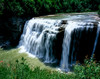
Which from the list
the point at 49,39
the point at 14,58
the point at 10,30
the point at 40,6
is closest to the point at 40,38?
the point at 49,39

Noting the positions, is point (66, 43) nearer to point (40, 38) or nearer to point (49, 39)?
point (49, 39)

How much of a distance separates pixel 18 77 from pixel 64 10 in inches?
728

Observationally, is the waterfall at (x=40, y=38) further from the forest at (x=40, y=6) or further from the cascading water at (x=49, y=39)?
the forest at (x=40, y=6)

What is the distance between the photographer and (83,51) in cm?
858

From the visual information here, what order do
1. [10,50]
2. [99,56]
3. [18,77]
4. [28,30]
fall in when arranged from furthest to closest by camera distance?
[28,30]
[10,50]
[99,56]
[18,77]

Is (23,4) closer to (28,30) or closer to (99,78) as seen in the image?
(28,30)

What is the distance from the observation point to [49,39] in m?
9.19

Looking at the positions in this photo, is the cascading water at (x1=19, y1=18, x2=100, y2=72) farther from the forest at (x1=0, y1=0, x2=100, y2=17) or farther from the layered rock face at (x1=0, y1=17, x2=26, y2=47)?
the forest at (x1=0, y1=0, x2=100, y2=17)

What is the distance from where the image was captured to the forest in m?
12.6

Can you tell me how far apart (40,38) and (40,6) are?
22.3ft

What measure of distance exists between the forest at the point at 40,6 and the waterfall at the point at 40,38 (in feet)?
6.09

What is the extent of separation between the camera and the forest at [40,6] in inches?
495

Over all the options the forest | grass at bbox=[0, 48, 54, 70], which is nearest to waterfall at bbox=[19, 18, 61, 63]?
grass at bbox=[0, 48, 54, 70]

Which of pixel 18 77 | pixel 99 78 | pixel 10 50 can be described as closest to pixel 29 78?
pixel 18 77
